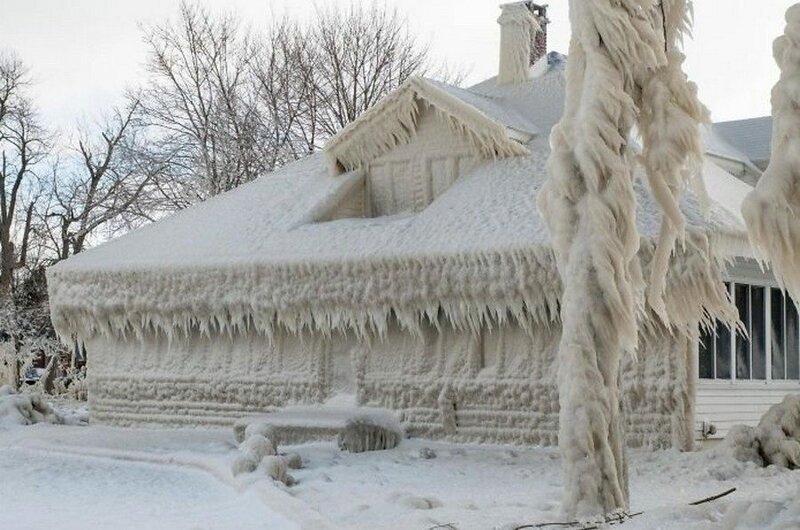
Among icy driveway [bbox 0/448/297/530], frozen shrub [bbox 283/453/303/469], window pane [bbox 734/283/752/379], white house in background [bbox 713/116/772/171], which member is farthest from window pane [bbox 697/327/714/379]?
white house in background [bbox 713/116/772/171]

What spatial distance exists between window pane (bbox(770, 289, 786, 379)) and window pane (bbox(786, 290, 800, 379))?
133 mm

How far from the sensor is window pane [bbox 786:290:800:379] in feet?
51.8

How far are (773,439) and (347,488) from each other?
4.67 meters

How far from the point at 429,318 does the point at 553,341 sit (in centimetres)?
178

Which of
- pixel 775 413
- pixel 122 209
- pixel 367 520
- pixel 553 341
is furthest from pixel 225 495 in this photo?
pixel 122 209

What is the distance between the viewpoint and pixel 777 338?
15609 millimetres

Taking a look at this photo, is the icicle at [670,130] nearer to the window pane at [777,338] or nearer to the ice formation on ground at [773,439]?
the ice formation on ground at [773,439]

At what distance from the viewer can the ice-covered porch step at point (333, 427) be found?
14.2 meters

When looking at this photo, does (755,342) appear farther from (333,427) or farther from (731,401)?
(333,427)

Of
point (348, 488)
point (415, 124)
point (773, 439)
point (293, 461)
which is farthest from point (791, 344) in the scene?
point (348, 488)

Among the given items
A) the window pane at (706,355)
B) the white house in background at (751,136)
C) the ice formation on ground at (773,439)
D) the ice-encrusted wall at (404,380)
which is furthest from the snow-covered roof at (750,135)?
the ice formation on ground at (773,439)

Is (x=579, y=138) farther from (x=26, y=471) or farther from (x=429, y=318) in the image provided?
(x=26, y=471)

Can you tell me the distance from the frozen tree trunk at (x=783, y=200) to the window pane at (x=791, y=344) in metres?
10.2

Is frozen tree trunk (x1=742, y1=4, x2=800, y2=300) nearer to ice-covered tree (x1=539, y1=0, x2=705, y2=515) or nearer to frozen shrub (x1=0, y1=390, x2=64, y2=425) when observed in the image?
ice-covered tree (x1=539, y1=0, x2=705, y2=515)
